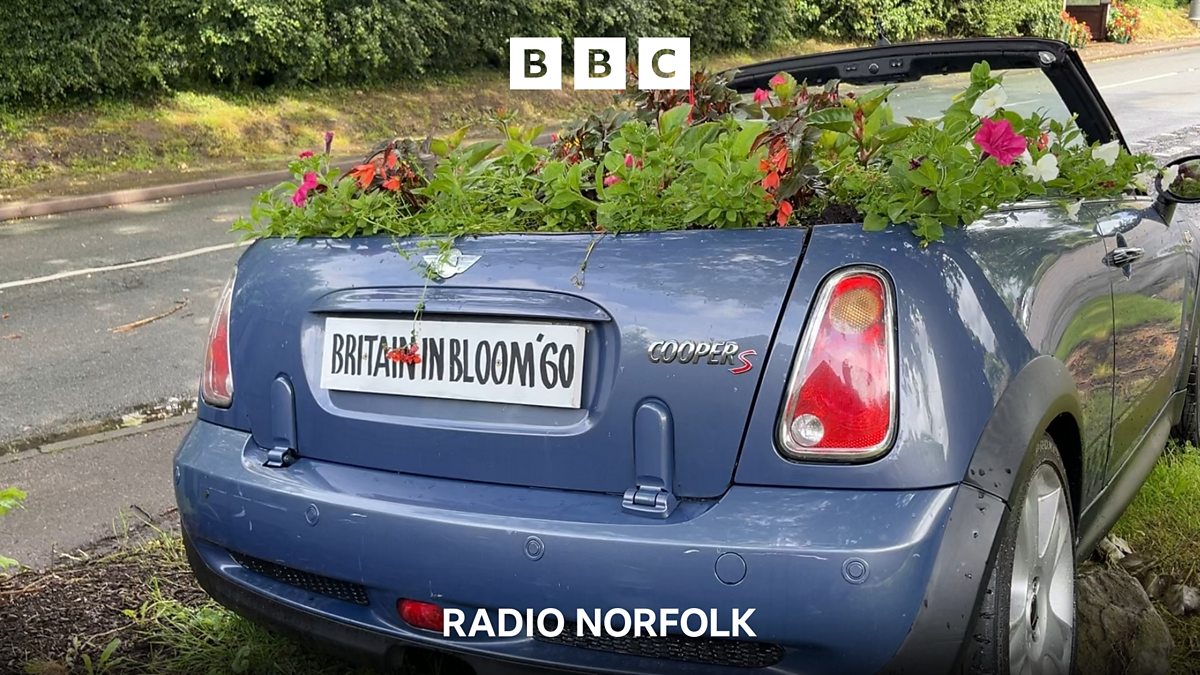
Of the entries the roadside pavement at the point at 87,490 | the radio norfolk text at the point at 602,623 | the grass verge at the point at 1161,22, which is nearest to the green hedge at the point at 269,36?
the roadside pavement at the point at 87,490

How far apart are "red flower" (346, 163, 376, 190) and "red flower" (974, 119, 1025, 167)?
4.45ft

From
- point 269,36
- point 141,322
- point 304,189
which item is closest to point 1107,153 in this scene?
point 304,189

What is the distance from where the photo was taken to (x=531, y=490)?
7.07 ft

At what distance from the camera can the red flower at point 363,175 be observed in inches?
106

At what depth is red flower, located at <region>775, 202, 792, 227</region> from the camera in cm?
215

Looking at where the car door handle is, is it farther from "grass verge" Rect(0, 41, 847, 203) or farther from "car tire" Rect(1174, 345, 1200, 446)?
"grass verge" Rect(0, 41, 847, 203)

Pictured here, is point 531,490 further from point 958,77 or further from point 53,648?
point 958,77

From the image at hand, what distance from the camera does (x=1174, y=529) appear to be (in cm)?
352

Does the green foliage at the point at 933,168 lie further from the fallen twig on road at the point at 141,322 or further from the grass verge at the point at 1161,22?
the grass verge at the point at 1161,22

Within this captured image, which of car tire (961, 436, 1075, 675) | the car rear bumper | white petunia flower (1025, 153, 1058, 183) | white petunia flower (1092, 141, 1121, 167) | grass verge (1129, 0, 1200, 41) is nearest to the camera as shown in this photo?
the car rear bumper

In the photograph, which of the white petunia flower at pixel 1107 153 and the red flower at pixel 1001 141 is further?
the white petunia flower at pixel 1107 153

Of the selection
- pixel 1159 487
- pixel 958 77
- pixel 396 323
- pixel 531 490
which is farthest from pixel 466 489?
pixel 1159 487

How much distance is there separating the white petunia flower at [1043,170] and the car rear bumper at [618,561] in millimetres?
917

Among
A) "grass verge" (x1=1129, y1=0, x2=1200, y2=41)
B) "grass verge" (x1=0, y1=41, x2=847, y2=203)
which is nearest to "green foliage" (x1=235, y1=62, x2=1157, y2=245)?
"grass verge" (x1=0, y1=41, x2=847, y2=203)
